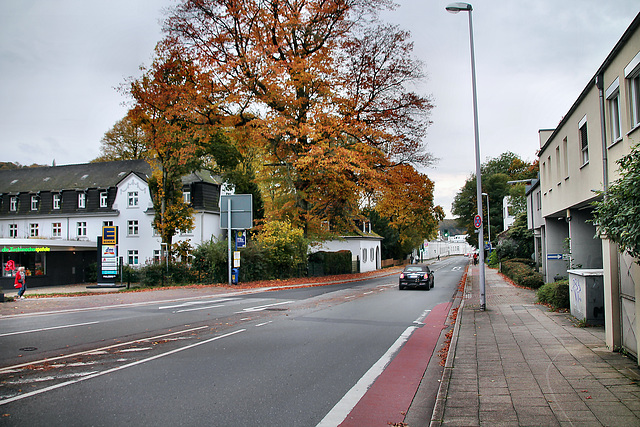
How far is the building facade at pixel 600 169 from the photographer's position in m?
8.25

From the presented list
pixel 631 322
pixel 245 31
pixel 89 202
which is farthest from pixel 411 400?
pixel 89 202

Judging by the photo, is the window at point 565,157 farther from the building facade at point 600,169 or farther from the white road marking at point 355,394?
the white road marking at point 355,394

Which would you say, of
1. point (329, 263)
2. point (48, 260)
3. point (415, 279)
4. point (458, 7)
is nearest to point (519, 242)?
point (329, 263)

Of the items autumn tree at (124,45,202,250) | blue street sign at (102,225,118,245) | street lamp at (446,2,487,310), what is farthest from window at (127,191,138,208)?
street lamp at (446,2,487,310)

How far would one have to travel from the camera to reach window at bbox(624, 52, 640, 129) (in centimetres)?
876

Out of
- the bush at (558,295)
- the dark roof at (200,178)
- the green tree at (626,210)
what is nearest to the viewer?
the green tree at (626,210)

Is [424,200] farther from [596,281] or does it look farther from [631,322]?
[631,322]

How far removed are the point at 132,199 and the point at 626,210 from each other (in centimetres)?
4525

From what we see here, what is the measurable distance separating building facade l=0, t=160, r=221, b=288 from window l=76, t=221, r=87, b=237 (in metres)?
0.04

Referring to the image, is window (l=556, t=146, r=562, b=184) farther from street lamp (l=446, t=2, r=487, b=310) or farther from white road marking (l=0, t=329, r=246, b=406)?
white road marking (l=0, t=329, r=246, b=406)

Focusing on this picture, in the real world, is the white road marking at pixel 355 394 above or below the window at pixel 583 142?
below

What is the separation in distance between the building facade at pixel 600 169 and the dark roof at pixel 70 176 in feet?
123

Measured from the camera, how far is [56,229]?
47.6 metres

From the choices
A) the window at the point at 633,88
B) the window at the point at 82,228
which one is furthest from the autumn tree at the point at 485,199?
the window at the point at 633,88
